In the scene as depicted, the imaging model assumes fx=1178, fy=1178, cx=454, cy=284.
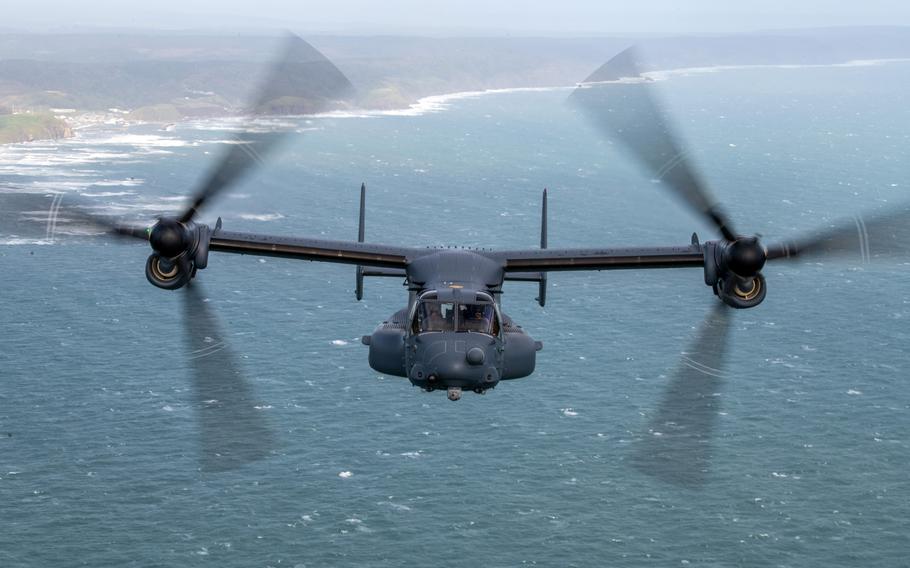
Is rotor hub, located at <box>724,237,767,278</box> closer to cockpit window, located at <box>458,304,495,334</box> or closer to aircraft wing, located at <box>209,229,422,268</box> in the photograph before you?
cockpit window, located at <box>458,304,495,334</box>

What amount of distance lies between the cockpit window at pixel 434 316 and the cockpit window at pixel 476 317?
0.46 metres

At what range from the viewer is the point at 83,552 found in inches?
6791

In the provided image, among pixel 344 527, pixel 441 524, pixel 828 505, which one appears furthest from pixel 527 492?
pixel 828 505

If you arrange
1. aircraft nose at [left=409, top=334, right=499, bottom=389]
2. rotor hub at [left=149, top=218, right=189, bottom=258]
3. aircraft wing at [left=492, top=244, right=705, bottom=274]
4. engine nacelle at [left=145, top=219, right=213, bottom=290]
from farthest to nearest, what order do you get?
1. aircraft wing at [left=492, top=244, right=705, bottom=274]
2. engine nacelle at [left=145, top=219, right=213, bottom=290]
3. rotor hub at [left=149, top=218, right=189, bottom=258]
4. aircraft nose at [left=409, top=334, right=499, bottom=389]

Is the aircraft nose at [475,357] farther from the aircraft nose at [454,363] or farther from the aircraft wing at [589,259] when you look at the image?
the aircraft wing at [589,259]

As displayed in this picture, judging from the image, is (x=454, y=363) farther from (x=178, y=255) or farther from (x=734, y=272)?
(x=178, y=255)

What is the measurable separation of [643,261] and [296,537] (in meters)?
123

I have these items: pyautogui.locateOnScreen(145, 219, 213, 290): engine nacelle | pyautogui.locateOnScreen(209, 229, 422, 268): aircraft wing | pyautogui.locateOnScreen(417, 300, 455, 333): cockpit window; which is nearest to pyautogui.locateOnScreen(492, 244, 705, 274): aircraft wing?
pyautogui.locateOnScreen(209, 229, 422, 268): aircraft wing

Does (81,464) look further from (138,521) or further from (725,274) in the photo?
(725,274)

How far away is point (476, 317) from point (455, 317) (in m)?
1.20

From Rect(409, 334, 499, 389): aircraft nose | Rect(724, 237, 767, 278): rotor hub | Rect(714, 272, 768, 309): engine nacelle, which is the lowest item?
Rect(409, 334, 499, 389): aircraft nose

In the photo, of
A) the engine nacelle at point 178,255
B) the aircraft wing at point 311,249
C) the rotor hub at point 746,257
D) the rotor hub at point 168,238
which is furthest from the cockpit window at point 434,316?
the rotor hub at point 746,257

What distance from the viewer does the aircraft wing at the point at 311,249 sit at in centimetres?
6328

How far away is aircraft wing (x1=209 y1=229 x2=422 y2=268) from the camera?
63281mm
